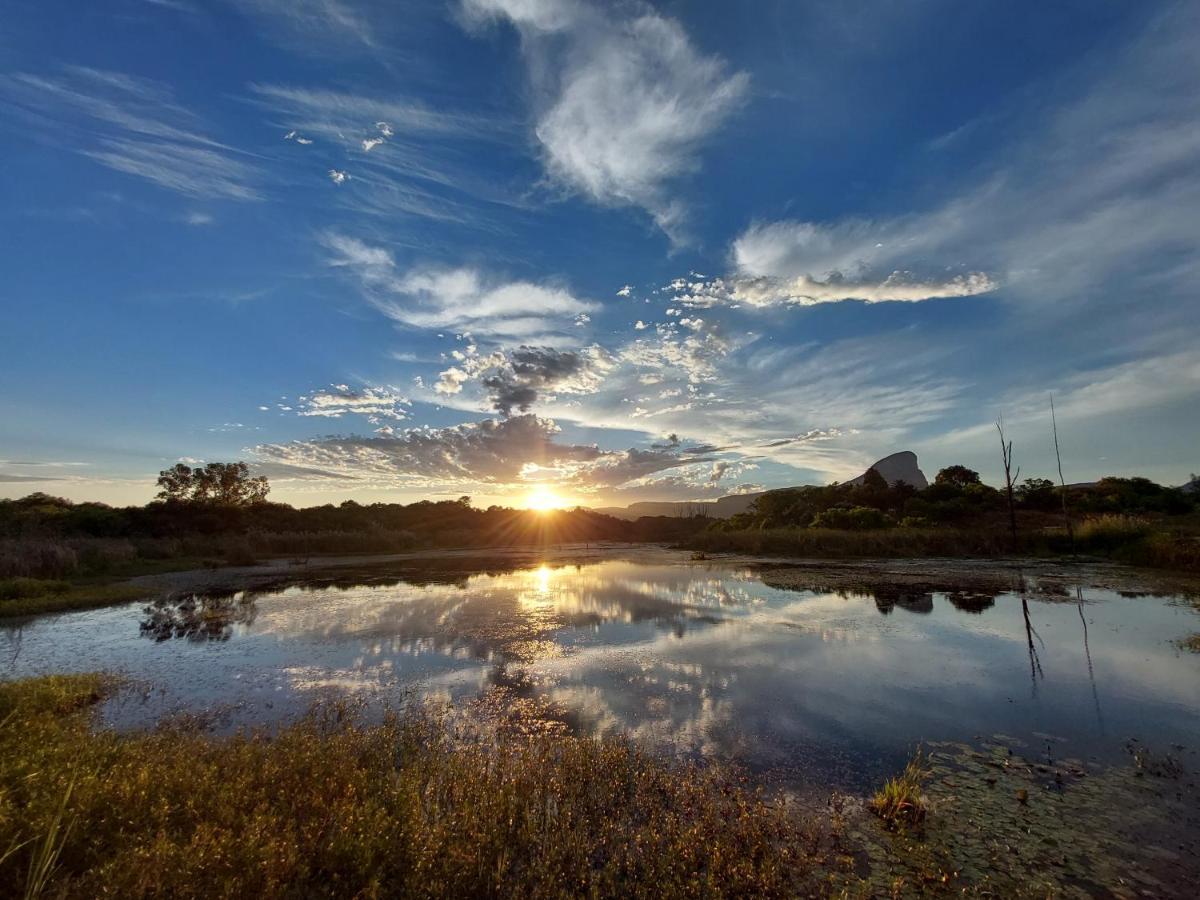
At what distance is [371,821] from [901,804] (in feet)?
21.0

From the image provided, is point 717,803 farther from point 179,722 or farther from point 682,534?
point 682,534

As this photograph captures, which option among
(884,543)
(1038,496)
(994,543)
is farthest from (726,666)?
(1038,496)

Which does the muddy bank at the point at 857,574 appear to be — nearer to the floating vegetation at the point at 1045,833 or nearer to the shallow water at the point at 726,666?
the shallow water at the point at 726,666

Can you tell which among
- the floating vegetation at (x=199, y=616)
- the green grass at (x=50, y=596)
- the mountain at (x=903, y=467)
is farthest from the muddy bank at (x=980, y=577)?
the mountain at (x=903, y=467)

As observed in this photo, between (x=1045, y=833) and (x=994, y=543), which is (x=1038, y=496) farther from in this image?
(x=1045, y=833)

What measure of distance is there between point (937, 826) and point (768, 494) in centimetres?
7723

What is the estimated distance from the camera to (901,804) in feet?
21.4

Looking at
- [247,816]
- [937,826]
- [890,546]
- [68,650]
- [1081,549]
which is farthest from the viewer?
[890,546]

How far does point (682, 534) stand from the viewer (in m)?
100

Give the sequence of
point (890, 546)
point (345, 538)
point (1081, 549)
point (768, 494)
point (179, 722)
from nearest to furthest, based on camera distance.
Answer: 1. point (179, 722)
2. point (1081, 549)
3. point (890, 546)
4. point (345, 538)
5. point (768, 494)

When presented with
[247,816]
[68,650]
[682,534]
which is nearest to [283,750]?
[247,816]

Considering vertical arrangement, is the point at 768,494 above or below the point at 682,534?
above

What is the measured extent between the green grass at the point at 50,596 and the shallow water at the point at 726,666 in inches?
64.1

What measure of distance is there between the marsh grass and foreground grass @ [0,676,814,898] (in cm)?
124
